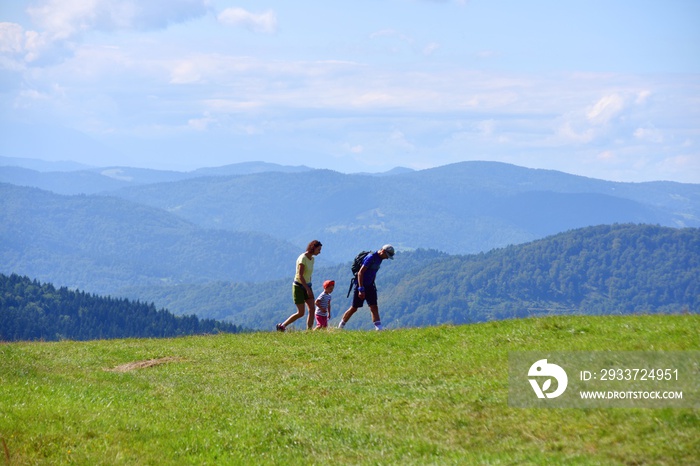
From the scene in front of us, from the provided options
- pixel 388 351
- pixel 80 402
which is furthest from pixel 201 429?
pixel 388 351

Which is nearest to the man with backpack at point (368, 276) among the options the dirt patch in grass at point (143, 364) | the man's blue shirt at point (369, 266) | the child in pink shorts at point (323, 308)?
the man's blue shirt at point (369, 266)

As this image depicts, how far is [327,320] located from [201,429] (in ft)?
47.1

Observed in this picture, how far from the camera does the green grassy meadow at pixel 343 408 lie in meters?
12.8

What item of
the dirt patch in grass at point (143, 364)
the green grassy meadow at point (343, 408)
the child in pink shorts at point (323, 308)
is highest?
the child in pink shorts at point (323, 308)

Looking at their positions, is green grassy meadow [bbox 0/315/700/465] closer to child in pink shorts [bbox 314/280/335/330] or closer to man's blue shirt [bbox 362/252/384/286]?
man's blue shirt [bbox 362/252/384/286]

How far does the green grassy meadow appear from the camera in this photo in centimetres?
1278

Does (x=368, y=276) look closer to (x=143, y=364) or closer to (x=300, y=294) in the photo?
(x=300, y=294)

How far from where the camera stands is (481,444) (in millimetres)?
13344

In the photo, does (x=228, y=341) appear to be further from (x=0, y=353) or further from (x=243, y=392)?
(x=243, y=392)

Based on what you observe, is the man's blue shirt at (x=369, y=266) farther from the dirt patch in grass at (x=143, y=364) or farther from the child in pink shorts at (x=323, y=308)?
the dirt patch in grass at (x=143, y=364)

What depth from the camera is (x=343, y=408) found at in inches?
648

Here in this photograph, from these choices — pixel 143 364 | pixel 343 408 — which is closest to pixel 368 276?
pixel 143 364

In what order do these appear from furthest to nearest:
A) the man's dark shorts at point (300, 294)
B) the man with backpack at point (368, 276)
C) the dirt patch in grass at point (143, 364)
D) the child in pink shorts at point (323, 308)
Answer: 1. the child in pink shorts at point (323, 308)
2. the man's dark shorts at point (300, 294)
3. the man with backpack at point (368, 276)
4. the dirt patch in grass at point (143, 364)

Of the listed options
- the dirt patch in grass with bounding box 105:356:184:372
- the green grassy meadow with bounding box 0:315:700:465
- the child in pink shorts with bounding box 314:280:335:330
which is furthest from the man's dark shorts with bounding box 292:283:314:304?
the dirt patch in grass with bounding box 105:356:184:372
